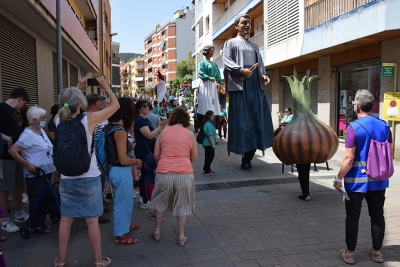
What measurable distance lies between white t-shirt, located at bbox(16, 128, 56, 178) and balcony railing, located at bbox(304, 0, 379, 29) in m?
9.15

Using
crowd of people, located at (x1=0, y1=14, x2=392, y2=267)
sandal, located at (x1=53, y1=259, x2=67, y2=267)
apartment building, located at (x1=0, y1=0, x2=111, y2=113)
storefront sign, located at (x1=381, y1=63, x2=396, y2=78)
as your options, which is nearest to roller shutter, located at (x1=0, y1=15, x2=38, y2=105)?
apartment building, located at (x1=0, y1=0, x2=111, y2=113)

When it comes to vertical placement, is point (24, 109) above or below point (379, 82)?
below

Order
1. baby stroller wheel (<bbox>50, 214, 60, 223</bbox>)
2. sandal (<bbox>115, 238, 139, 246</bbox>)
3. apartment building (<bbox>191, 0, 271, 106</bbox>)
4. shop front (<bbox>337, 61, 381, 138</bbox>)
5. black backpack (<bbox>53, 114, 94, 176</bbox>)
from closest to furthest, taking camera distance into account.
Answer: black backpack (<bbox>53, 114, 94, 176</bbox>), sandal (<bbox>115, 238, 139, 246</bbox>), baby stroller wheel (<bbox>50, 214, 60, 223</bbox>), shop front (<bbox>337, 61, 381, 138</bbox>), apartment building (<bbox>191, 0, 271, 106</bbox>)

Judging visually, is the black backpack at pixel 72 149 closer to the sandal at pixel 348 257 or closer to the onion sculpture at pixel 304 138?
the onion sculpture at pixel 304 138

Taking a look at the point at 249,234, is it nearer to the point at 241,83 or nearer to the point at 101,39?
the point at 241,83

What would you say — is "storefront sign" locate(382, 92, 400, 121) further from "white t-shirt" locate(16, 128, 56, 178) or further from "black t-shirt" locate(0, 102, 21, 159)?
"black t-shirt" locate(0, 102, 21, 159)

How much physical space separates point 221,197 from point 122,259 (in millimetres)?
2656

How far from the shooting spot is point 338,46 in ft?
38.2

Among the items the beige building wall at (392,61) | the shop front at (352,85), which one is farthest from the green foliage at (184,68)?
the beige building wall at (392,61)

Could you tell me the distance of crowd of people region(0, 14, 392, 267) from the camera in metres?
3.49

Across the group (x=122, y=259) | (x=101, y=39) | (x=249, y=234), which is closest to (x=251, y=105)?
(x=249, y=234)

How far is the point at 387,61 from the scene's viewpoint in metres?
10.4

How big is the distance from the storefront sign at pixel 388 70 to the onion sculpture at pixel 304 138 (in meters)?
7.27

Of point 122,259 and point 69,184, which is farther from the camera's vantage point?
point 122,259
